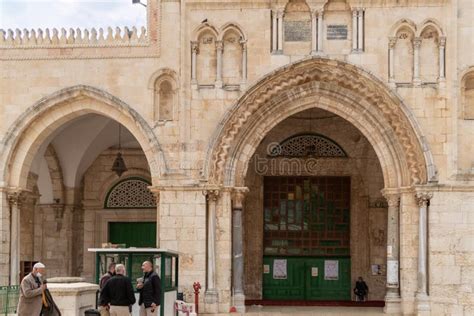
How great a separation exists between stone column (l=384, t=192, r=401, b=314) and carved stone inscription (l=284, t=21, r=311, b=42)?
11.8ft

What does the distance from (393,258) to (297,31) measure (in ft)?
16.4

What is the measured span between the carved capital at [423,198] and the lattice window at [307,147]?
4636 mm

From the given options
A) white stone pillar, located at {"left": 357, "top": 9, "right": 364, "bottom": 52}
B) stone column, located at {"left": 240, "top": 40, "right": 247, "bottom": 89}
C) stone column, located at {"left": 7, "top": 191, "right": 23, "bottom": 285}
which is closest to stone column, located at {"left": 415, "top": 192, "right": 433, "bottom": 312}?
white stone pillar, located at {"left": 357, "top": 9, "right": 364, "bottom": 52}

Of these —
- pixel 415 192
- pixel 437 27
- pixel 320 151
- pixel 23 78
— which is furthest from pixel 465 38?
pixel 23 78

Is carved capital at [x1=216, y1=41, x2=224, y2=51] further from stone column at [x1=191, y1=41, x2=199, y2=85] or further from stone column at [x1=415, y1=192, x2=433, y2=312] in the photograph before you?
stone column at [x1=415, y1=192, x2=433, y2=312]

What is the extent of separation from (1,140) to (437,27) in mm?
→ 9172

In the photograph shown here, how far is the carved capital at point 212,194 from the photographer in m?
20.8

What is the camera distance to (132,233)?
84.4 feet

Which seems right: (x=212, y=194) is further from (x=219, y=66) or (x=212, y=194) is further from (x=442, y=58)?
(x=442, y=58)

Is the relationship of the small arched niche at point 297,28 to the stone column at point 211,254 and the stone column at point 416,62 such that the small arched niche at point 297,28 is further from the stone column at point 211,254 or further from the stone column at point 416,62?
the stone column at point 211,254

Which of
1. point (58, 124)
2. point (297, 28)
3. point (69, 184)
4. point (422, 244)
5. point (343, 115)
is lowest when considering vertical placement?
point (422, 244)

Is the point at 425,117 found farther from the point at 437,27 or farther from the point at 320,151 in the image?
the point at 320,151

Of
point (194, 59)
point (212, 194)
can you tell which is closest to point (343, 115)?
point (212, 194)

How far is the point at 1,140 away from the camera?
21.3 m
